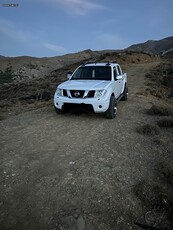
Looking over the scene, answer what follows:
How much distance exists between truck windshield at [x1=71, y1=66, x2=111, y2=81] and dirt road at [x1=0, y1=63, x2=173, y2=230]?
2.09 m

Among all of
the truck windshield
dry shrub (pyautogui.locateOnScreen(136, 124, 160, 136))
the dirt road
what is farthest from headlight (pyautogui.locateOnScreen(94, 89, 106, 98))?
dry shrub (pyautogui.locateOnScreen(136, 124, 160, 136))

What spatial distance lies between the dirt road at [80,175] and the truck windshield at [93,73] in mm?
2093

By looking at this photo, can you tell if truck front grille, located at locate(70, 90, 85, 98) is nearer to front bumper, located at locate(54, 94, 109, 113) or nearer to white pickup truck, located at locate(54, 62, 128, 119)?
white pickup truck, located at locate(54, 62, 128, 119)

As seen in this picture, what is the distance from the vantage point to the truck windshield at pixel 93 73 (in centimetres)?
865

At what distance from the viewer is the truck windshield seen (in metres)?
8.65

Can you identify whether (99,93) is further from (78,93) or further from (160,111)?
(160,111)

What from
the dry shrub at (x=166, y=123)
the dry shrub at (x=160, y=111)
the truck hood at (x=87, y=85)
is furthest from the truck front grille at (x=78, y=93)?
the dry shrub at (x=160, y=111)

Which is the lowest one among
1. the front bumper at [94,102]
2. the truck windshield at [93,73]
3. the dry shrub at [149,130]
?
the dry shrub at [149,130]

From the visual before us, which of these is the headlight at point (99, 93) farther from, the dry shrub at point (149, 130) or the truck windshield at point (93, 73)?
the dry shrub at point (149, 130)

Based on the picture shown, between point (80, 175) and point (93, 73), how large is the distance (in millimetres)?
5239

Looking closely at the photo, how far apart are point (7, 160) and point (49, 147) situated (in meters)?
1.12

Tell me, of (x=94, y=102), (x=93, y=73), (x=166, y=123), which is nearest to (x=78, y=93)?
(x=94, y=102)

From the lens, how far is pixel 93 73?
879 cm

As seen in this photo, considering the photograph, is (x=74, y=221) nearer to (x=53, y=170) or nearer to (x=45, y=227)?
(x=45, y=227)
